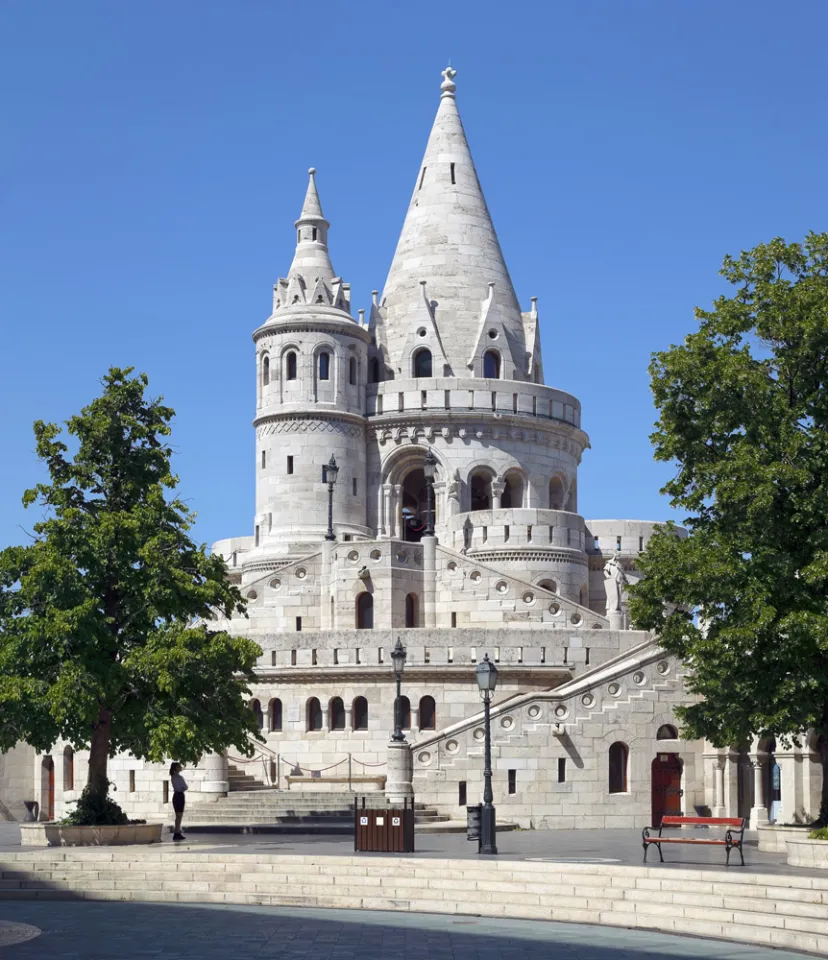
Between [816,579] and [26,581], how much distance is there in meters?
14.5

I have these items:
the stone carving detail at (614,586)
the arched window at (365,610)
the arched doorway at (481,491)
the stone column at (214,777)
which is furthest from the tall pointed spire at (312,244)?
the stone column at (214,777)

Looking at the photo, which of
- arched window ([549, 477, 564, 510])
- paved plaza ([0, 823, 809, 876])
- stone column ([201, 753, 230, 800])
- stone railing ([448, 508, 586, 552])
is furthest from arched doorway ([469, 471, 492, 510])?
paved plaza ([0, 823, 809, 876])

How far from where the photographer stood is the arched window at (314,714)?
149 feet

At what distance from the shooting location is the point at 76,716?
29.8m

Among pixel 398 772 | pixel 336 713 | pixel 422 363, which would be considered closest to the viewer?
pixel 398 772

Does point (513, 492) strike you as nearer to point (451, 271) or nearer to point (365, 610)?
point (451, 271)

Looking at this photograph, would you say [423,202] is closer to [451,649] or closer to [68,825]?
[451,649]

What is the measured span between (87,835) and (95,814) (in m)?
0.59

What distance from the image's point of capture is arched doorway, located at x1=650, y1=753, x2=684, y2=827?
39844 mm

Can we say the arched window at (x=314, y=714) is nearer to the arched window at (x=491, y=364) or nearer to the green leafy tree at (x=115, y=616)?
the green leafy tree at (x=115, y=616)

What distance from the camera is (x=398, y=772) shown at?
3653 cm

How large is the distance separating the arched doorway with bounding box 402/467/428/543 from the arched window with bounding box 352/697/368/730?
15192 mm

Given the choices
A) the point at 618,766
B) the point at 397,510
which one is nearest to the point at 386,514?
the point at 397,510

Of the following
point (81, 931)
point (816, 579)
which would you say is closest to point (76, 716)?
point (81, 931)
